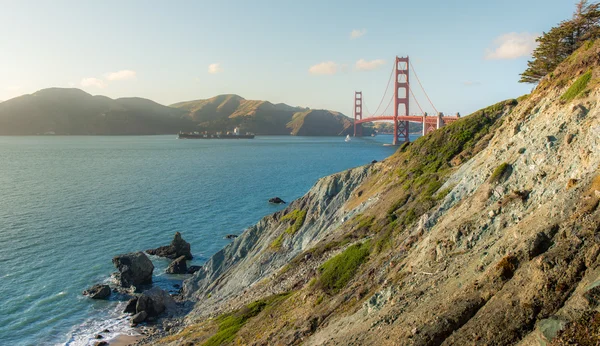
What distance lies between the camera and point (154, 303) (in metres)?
32.0

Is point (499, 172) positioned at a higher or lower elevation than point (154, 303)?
higher

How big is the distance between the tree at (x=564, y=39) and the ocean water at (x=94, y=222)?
33976 mm

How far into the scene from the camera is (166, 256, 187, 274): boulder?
4109 cm

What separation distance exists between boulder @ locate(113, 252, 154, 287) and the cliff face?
462 inches

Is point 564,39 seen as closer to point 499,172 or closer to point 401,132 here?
point 499,172

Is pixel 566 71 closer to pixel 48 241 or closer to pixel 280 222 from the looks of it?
pixel 280 222

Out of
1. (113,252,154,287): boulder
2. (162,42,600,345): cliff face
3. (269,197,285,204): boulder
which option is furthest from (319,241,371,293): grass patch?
(269,197,285,204): boulder

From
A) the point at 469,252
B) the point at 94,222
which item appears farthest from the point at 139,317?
the point at 94,222

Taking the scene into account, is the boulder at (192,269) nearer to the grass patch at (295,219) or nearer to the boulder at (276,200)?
the grass patch at (295,219)

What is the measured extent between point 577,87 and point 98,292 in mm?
36642

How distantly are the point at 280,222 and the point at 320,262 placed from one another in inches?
533

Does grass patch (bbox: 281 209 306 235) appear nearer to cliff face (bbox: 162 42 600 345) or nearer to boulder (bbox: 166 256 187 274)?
cliff face (bbox: 162 42 600 345)

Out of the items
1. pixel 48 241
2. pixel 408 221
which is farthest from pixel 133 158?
pixel 408 221

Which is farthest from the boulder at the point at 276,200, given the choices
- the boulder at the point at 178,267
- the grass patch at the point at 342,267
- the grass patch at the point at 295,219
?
the grass patch at the point at 342,267
